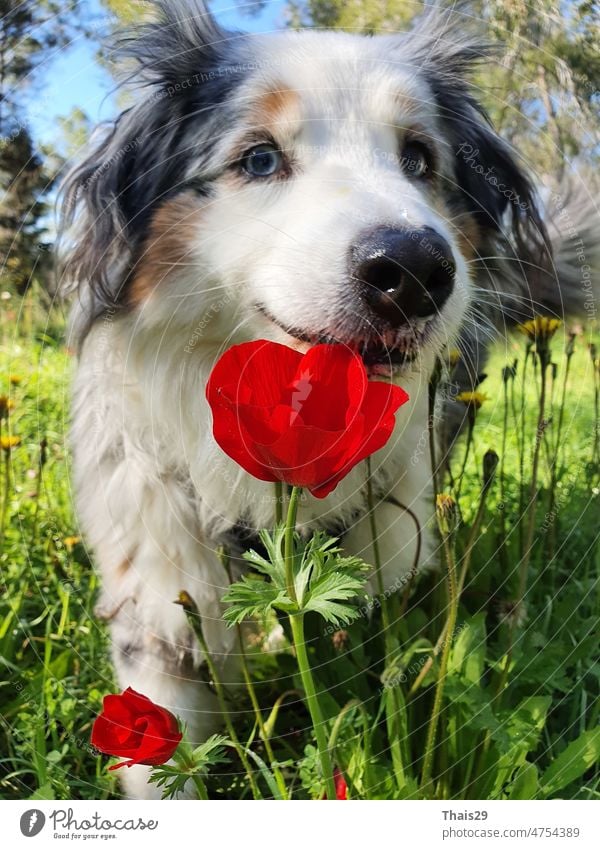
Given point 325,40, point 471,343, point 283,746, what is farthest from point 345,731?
point 325,40

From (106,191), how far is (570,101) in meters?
1.02

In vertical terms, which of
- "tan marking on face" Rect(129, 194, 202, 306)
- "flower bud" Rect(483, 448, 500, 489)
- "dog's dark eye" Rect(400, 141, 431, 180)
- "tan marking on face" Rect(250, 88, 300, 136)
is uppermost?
"tan marking on face" Rect(250, 88, 300, 136)

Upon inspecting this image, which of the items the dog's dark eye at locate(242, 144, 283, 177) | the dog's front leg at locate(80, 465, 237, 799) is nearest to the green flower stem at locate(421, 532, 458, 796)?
the dog's front leg at locate(80, 465, 237, 799)

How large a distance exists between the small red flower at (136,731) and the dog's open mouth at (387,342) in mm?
654

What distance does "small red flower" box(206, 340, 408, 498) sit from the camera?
0.93 metres

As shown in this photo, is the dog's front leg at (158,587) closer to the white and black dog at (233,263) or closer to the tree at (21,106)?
the white and black dog at (233,263)

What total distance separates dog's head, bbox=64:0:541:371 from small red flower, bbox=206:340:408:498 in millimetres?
368

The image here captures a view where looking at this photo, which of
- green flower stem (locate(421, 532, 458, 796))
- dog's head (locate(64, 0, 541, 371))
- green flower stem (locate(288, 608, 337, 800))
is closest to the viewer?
green flower stem (locate(288, 608, 337, 800))

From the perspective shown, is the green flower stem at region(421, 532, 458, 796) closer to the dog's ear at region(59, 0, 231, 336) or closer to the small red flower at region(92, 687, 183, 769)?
the small red flower at region(92, 687, 183, 769)

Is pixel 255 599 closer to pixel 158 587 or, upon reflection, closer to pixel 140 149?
pixel 158 587

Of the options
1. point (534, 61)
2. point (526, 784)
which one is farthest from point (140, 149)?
point (526, 784)

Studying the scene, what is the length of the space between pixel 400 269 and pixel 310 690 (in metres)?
0.66

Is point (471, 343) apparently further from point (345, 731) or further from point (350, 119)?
point (345, 731)

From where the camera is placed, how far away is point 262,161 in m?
1.59
